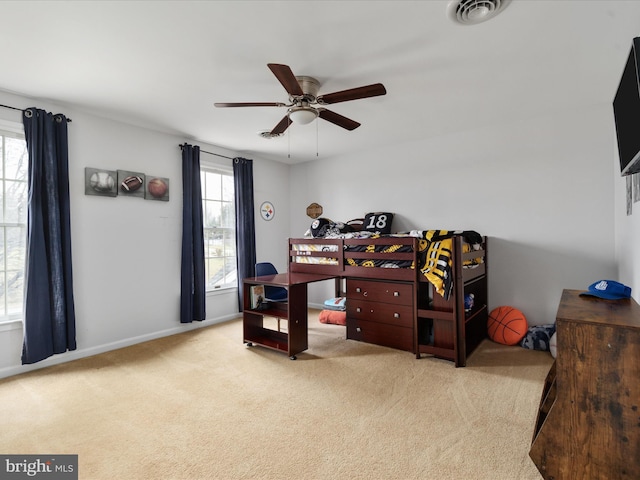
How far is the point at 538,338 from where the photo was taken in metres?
3.36

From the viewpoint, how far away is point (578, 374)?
142 cm

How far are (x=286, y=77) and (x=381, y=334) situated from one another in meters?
2.69

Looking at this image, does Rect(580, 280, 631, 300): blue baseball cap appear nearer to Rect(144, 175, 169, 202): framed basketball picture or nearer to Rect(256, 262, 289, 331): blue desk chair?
Rect(256, 262, 289, 331): blue desk chair

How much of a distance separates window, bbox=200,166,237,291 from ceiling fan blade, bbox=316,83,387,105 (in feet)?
9.21

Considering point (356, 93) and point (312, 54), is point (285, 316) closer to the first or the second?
point (356, 93)

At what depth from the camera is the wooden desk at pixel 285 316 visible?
324 cm

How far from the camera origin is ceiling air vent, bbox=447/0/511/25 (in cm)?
176

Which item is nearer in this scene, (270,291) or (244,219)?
(270,291)

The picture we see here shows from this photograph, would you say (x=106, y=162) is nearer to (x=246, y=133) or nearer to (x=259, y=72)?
(x=246, y=133)

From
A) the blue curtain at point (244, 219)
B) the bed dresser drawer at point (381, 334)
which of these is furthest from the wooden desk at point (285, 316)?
the blue curtain at point (244, 219)

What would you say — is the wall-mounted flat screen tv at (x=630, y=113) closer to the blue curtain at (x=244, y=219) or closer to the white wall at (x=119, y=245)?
the white wall at (x=119, y=245)

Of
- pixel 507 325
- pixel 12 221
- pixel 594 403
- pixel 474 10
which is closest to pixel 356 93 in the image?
pixel 474 10

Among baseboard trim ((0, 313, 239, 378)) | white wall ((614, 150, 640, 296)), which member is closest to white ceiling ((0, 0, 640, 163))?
white wall ((614, 150, 640, 296))

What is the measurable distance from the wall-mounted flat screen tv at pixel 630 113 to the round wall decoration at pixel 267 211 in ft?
14.4
